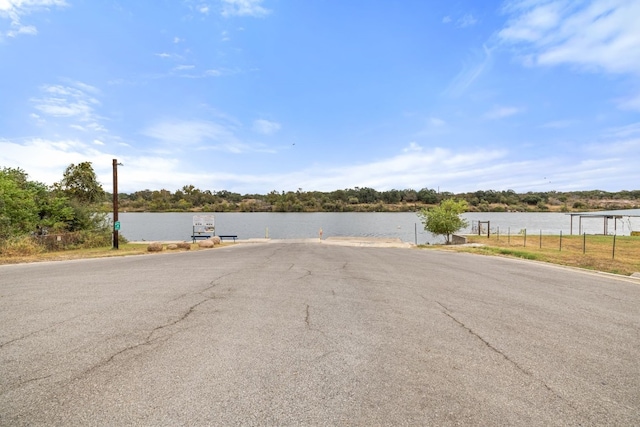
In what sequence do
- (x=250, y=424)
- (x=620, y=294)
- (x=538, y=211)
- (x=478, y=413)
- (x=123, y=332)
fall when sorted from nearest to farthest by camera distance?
1. (x=250, y=424)
2. (x=478, y=413)
3. (x=123, y=332)
4. (x=620, y=294)
5. (x=538, y=211)

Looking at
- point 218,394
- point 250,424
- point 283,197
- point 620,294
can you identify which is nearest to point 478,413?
point 250,424

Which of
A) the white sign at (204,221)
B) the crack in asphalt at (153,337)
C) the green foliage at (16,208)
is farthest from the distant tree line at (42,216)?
the crack in asphalt at (153,337)

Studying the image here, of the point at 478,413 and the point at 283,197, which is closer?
the point at 478,413

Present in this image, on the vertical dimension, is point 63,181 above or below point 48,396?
above

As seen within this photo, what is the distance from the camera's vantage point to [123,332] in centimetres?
508

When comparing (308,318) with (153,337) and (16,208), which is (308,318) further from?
(16,208)

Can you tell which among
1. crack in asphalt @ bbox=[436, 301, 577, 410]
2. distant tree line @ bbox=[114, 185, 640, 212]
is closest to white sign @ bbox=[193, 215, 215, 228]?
crack in asphalt @ bbox=[436, 301, 577, 410]

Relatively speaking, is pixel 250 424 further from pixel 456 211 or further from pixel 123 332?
pixel 456 211

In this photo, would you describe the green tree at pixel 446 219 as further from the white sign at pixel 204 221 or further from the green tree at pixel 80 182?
the green tree at pixel 80 182

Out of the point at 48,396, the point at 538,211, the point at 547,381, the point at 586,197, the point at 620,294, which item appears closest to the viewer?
the point at 48,396

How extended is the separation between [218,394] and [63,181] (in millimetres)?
41512

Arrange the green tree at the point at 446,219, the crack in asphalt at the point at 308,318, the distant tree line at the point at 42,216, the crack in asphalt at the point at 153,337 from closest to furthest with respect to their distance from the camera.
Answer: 1. the crack in asphalt at the point at 153,337
2. the crack in asphalt at the point at 308,318
3. the distant tree line at the point at 42,216
4. the green tree at the point at 446,219

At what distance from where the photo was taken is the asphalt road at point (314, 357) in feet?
10.1

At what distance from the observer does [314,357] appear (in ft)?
13.8
